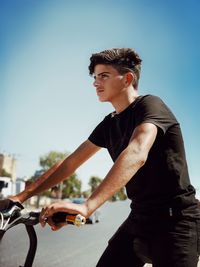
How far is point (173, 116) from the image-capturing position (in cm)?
251

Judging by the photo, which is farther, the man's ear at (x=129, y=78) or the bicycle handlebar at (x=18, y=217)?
the man's ear at (x=129, y=78)

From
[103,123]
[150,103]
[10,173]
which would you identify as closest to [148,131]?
[150,103]

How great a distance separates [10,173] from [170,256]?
11175cm

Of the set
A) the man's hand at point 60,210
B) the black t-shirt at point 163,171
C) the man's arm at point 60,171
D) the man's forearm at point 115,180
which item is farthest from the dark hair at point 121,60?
the man's hand at point 60,210

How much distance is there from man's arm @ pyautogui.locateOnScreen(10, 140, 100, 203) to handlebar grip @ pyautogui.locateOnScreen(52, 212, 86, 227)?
99 centimetres

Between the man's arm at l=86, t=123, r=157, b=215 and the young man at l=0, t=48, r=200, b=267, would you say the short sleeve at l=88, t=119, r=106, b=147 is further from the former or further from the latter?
the man's arm at l=86, t=123, r=157, b=215

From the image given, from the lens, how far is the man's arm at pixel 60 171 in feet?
9.58

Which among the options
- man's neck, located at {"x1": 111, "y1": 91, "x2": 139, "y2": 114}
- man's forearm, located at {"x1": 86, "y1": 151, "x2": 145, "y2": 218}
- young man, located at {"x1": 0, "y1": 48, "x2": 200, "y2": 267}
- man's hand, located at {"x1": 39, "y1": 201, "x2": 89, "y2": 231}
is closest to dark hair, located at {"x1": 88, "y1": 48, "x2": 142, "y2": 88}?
young man, located at {"x1": 0, "y1": 48, "x2": 200, "y2": 267}

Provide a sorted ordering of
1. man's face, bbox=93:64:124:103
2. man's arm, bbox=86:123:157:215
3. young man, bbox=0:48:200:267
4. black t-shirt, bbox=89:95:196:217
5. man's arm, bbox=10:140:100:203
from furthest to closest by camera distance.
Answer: man's arm, bbox=10:140:100:203
man's face, bbox=93:64:124:103
black t-shirt, bbox=89:95:196:217
young man, bbox=0:48:200:267
man's arm, bbox=86:123:157:215

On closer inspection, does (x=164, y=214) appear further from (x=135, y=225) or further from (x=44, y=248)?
(x=44, y=248)

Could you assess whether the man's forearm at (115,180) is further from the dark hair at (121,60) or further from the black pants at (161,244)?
the dark hair at (121,60)

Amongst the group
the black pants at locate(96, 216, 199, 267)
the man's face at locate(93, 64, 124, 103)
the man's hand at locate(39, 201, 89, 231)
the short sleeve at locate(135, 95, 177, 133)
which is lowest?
the black pants at locate(96, 216, 199, 267)

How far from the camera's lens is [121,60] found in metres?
2.80

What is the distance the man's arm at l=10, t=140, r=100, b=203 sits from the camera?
2920 mm
